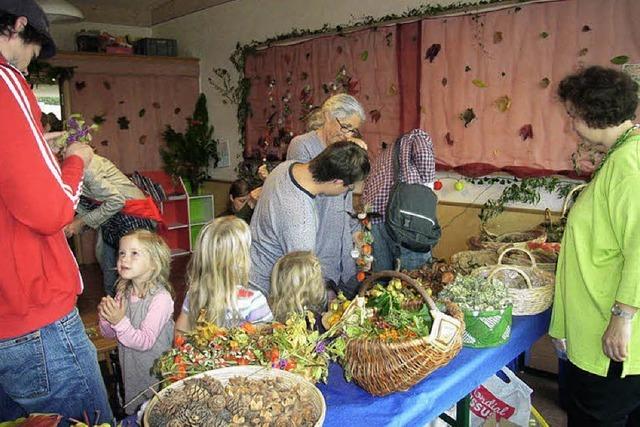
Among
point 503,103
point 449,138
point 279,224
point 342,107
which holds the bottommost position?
point 279,224

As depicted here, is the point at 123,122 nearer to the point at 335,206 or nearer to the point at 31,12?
the point at 335,206

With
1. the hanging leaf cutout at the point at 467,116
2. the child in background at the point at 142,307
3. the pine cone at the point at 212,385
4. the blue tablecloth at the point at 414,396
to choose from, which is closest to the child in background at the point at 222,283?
the child in background at the point at 142,307

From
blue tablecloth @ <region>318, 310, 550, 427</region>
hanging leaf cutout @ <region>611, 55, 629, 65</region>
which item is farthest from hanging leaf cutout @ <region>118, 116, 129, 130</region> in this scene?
blue tablecloth @ <region>318, 310, 550, 427</region>

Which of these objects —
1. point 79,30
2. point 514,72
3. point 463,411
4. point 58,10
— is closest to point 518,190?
point 514,72

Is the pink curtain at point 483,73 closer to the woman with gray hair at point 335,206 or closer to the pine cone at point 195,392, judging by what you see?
the woman with gray hair at point 335,206

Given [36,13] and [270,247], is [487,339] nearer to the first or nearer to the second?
[270,247]

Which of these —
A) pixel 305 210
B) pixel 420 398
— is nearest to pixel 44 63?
pixel 305 210

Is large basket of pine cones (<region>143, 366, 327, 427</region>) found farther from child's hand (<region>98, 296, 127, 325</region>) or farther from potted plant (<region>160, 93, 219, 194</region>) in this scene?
potted plant (<region>160, 93, 219, 194</region>)

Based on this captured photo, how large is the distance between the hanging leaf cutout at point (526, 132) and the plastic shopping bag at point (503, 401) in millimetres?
1923

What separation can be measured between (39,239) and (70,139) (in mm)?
601

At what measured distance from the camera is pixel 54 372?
134 centimetres

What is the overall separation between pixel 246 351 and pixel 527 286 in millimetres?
1258

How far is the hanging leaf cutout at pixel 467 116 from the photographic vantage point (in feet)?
12.8

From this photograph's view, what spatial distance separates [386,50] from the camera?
4.40 meters
